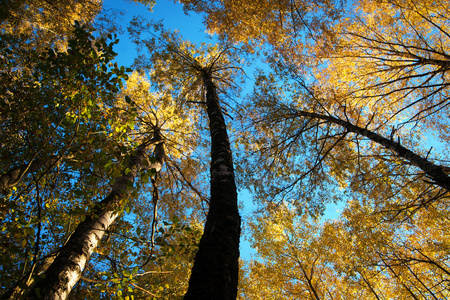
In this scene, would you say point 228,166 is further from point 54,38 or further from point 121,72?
point 54,38

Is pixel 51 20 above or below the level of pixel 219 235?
above

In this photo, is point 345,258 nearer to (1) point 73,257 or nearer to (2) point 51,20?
(1) point 73,257

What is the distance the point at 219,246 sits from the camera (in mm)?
1720

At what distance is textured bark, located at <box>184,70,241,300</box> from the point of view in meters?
1.39

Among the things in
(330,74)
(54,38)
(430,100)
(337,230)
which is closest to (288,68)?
(330,74)

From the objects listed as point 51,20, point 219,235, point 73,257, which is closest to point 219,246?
point 219,235

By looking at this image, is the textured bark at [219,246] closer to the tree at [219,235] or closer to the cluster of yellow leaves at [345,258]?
the tree at [219,235]

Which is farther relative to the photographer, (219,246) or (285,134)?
(285,134)

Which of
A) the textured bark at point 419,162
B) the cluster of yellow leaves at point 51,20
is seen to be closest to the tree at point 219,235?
the textured bark at point 419,162

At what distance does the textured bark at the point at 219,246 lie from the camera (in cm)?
139

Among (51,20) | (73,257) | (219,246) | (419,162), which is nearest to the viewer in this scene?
(219,246)

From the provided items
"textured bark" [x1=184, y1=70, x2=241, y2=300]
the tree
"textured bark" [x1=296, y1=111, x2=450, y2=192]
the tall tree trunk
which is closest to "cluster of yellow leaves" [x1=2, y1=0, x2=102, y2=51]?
the tree

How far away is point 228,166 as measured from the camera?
2912 millimetres

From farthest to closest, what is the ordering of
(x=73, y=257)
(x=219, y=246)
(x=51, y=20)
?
1. (x=51, y=20)
2. (x=73, y=257)
3. (x=219, y=246)
